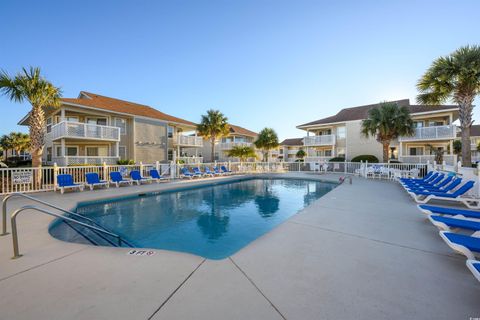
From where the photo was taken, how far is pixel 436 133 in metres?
19.5

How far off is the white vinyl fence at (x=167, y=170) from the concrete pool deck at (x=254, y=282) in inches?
317

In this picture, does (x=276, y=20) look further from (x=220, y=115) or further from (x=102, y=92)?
(x=102, y=92)

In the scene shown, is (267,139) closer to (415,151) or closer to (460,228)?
(415,151)

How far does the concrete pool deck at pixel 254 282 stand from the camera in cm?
211

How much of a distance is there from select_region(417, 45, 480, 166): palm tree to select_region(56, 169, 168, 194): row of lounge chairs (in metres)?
19.4

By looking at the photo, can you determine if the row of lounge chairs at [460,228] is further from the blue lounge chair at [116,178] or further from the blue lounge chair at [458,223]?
the blue lounge chair at [116,178]

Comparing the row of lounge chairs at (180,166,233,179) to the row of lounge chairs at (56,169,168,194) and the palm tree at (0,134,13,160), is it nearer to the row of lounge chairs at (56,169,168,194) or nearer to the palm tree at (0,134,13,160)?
the row of lounge chairs at (56,169,168,194)

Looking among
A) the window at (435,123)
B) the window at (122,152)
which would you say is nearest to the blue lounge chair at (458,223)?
the window at (122,152)

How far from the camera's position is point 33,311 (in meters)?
2.10

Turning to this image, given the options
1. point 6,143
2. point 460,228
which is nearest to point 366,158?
point 460,228

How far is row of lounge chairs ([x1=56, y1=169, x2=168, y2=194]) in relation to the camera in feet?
32.5

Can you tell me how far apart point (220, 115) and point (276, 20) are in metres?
13.1

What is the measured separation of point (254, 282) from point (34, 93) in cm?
1471

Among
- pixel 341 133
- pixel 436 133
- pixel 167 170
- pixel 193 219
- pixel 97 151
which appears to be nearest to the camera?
pixel 193 219
